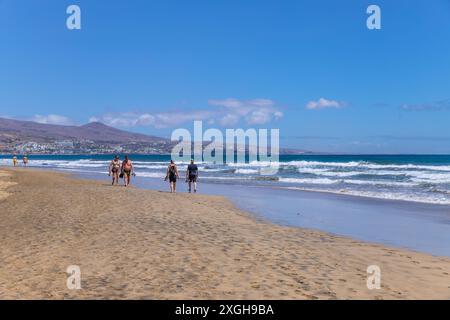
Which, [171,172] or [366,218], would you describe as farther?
[171,172]

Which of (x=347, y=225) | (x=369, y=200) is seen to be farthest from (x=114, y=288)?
(x=369, y=200)

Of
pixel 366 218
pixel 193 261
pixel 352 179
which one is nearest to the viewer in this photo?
pixel 193 261

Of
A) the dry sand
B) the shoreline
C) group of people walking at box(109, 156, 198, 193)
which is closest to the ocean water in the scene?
the shoreline

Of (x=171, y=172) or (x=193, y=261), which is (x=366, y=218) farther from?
(x=171, y=172)

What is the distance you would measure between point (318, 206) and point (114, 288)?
13243 mm

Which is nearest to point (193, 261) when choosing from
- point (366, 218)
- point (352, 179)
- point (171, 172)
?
point (366, 218)

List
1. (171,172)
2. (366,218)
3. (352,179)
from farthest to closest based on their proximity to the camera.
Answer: (352,179), (171,172), (366,218)

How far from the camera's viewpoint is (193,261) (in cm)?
751

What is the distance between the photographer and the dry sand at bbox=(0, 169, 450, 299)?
596 centimetres

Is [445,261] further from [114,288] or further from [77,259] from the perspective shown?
[77,259]

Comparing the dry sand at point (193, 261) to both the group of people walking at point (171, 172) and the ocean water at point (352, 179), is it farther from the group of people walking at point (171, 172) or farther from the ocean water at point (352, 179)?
the ocean water at point (352, 179)

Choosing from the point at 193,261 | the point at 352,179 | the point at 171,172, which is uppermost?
the point at 171,172

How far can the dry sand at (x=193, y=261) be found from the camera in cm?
596

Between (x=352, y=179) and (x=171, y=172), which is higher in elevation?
(x=171, y=172)
